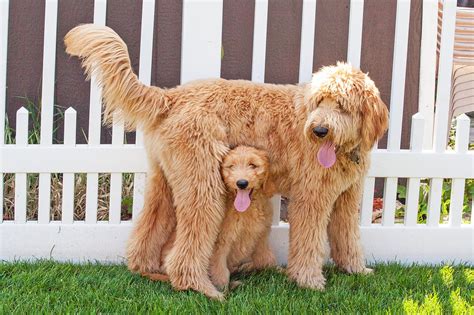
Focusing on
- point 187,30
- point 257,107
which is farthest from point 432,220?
point 187,30

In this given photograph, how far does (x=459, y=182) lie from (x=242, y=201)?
158 cm

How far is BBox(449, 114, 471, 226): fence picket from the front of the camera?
14.1ft

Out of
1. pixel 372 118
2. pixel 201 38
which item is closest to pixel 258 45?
pixel 201 38

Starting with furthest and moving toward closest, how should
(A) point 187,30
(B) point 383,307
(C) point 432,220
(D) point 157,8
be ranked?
(D) point 157,8 < (C) point 432,220 < (A) point 187,30 < (B) point 383,307

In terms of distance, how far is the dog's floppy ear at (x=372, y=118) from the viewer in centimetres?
338

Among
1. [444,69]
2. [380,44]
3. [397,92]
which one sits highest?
[380,44]

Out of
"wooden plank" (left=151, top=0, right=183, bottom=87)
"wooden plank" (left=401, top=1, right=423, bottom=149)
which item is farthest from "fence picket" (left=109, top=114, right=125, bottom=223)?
"wooden plank" (left=401, top=1, right=423, bottom=149)

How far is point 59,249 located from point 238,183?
1.30m

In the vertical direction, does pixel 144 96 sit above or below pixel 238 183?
above

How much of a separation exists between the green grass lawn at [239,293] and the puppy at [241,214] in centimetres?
13

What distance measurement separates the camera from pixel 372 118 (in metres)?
3.38

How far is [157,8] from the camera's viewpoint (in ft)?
17.0

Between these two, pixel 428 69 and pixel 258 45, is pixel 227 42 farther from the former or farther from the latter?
pixel 428 69

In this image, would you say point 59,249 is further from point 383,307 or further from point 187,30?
→ point 383,307
